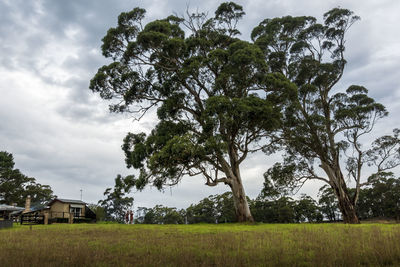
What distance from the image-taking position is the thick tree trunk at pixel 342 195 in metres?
25.9

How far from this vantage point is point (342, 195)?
86.8 ft

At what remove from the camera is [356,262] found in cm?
594

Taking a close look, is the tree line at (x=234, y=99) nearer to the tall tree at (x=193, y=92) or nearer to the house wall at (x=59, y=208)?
the tall tree at (x=193, y=92)

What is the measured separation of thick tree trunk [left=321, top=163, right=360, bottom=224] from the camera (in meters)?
25.9

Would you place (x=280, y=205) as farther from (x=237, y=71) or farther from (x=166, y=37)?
(x=166, y=37)

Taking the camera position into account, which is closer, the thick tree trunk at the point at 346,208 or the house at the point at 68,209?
the thick tree trunk at the point at 346,208

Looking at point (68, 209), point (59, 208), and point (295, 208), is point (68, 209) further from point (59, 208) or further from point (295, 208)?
point (295, 208)

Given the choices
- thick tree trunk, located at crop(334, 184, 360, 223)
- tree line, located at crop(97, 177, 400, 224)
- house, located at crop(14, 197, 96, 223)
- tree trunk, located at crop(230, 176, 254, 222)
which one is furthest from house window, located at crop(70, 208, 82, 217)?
thick tree trunk, located at crop(334, 184, 360, 223)

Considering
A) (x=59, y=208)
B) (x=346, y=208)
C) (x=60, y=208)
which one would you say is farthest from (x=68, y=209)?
(x=346, y=208)

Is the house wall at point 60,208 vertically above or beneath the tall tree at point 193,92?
beneath

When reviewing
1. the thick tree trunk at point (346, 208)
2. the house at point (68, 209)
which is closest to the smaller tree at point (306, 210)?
the thick tree trunk at point (346, 208)

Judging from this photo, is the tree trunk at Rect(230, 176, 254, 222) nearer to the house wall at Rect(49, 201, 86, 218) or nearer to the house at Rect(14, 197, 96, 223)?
the house at Rect(14, 197, 96, 223)

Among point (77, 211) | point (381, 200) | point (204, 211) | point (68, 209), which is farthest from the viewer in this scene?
point (204, 211)

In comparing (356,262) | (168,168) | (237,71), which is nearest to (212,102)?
(237,71)
